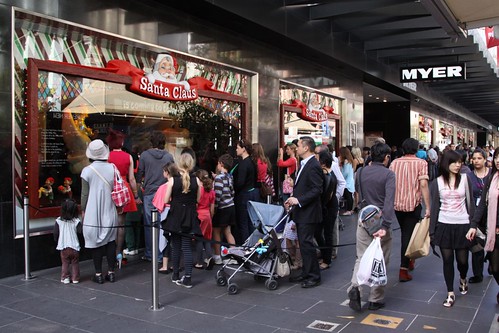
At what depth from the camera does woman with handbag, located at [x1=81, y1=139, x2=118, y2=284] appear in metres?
6.12

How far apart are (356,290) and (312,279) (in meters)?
1.09

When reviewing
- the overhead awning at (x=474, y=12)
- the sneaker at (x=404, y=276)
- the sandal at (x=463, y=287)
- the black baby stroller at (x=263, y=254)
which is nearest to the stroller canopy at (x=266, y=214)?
the black baby stroller at (x=263, y=254)

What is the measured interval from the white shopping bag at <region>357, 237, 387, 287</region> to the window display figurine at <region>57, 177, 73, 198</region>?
14.7 ft

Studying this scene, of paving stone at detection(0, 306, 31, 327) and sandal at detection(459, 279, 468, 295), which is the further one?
sandal at detection(459, 279, 468, 295)

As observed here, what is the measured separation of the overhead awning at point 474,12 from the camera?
19.4ft

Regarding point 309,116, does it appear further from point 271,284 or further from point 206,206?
point 271,284

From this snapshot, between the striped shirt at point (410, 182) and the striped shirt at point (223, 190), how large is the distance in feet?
7.91

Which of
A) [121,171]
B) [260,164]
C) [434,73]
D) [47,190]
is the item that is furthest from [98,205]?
[434,73]

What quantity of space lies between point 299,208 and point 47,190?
3.63 m

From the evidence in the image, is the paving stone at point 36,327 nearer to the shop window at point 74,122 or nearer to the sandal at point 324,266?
the shop window at point 74,122

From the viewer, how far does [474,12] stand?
6.22 m

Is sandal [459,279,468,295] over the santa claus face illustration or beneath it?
beneath

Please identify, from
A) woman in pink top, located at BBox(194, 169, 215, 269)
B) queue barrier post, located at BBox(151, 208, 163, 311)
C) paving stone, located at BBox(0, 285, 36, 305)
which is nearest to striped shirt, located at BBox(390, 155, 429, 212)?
woman in pink top, located at BBox(194, 169, 215, 269)

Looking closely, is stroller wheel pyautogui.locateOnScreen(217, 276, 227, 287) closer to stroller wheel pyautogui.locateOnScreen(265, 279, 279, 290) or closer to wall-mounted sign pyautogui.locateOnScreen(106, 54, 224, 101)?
stroller wheel pyautogui.locateOnScreen(265, 279, 279, 290)
